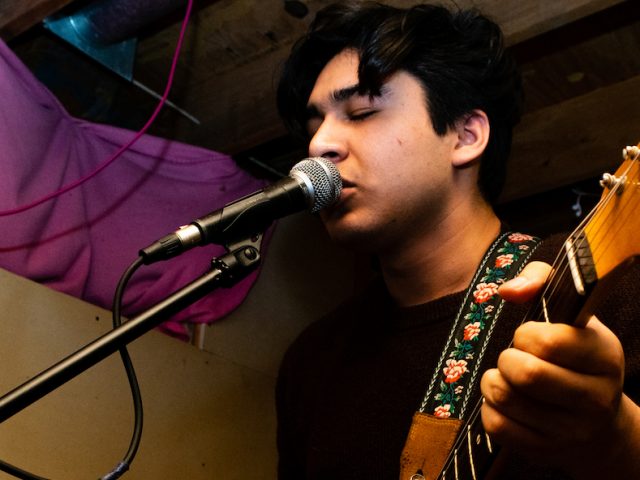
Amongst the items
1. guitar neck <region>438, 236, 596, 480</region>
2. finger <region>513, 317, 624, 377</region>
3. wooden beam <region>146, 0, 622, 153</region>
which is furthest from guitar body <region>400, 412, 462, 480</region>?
wooden beam <region>146, 0, 622, 153</region>

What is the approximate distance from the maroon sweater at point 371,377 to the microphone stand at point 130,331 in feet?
1.68

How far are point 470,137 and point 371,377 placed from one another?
0.55 metres

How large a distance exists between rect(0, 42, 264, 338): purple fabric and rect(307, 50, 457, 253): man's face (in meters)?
0.77

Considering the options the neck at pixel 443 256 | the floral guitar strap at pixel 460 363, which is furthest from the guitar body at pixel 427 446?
the neck at pixel 443 256

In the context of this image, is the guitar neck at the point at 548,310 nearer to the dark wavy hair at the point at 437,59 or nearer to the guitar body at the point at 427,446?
the guitar body at the point at 427,446

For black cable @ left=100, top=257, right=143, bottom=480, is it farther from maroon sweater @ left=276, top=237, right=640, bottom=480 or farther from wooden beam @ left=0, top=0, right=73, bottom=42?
wooden beam @ left=0, top=0, right=73, bottom=42

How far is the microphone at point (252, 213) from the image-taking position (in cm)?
88

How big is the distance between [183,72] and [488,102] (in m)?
1.13

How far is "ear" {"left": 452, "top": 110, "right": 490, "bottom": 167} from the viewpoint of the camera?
1.43 metres

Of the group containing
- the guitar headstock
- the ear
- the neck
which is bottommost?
the neck

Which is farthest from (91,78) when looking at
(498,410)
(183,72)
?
(498,410)

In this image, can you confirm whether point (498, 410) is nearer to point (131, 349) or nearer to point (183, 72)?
point (131, 349)

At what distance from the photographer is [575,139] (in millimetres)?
2408

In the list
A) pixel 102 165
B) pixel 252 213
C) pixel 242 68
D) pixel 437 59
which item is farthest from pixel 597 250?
pixel 242 68
